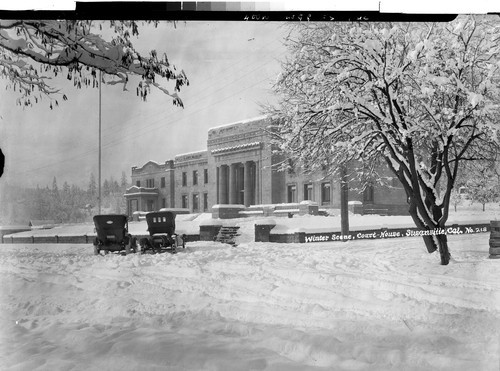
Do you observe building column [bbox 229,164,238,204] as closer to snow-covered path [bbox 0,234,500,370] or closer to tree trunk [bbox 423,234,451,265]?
snow-covered path [bbox 0,234,500,370]

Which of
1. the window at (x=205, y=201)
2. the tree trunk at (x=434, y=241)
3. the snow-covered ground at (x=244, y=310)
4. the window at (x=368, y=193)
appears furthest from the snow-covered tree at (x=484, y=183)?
the window at (x=205, y=201)

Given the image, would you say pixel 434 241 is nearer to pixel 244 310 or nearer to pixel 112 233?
pixel 244 310

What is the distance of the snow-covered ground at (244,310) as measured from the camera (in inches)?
92.7

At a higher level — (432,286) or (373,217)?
(373,217)

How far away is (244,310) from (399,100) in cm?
147

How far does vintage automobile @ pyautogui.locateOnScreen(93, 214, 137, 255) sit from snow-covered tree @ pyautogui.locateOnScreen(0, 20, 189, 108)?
0.67 metres

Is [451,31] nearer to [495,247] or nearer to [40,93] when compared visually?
[495,247]

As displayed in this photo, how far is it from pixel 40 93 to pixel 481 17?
240 cm

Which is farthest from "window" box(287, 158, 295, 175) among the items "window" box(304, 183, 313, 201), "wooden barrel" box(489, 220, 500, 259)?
"wooden barrel" box(489, 220, 500, 259)

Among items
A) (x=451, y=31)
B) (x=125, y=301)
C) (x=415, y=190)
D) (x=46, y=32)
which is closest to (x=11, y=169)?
(x=46, y=32)

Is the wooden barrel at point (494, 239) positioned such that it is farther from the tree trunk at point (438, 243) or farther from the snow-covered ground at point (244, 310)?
the tree trunk at point (438, 243)

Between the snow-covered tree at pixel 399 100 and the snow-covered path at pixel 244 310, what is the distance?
1.29ft

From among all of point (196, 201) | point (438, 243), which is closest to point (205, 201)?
point (196, 201)

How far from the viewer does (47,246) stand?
2.57 meters
